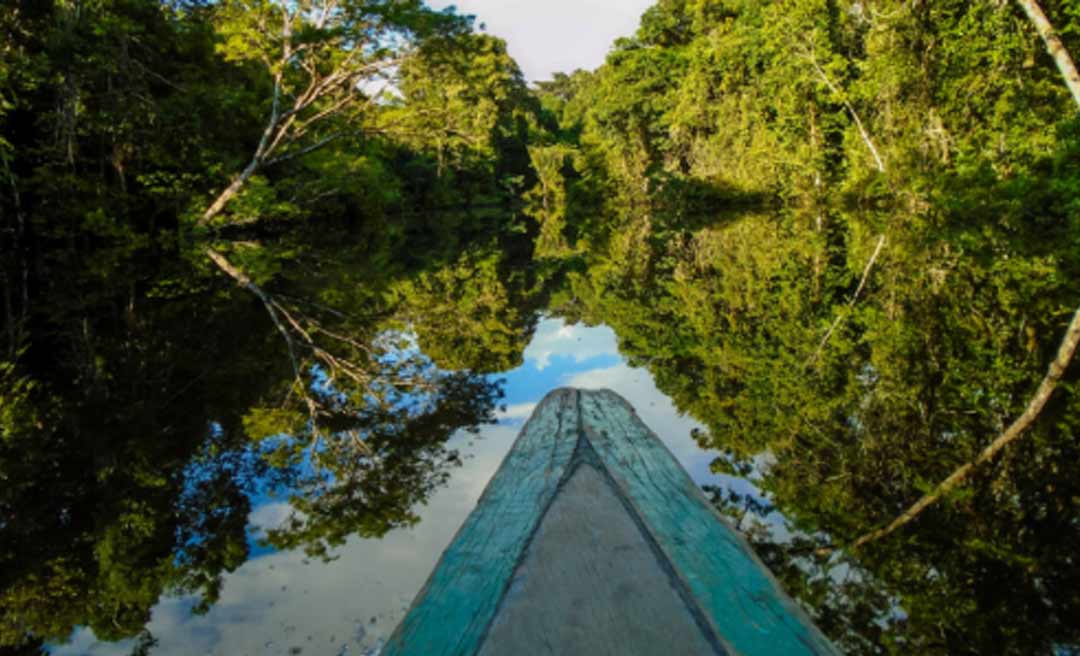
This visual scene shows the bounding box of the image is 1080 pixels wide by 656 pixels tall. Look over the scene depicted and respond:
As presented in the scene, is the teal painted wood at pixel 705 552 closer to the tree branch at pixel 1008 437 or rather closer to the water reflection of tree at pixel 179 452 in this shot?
the tree branch at pixel 1008 437

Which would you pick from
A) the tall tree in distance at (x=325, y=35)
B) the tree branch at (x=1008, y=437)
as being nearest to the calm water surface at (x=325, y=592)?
the tree branch at (x=1008, y=437)

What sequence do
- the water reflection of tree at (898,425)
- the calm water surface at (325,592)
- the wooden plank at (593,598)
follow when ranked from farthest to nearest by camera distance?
the water reflection of tree at (898,425) < the calm water surface at (325,592) < the wooden plank at (593,598)

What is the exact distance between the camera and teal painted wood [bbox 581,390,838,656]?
0.86m

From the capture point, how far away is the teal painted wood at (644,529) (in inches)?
34.5

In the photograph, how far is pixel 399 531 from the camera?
10.5 ft

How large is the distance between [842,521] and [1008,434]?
1.38m

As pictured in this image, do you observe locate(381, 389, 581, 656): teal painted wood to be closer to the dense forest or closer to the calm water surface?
the calm water surface

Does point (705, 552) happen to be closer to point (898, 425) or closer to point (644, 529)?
point (644, 529)

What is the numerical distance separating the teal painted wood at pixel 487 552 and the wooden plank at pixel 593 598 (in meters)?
0.03

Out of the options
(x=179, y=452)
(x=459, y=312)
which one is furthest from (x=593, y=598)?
(x=459, y=312)

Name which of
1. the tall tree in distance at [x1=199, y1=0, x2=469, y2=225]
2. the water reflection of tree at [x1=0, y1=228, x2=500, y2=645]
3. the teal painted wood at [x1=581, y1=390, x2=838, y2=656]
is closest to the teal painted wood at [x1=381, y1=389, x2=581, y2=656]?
the teal painted wood at [x1=581, y1=390, x2=838, y2=656]

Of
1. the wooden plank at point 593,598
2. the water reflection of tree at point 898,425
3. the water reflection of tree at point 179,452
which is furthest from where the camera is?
the water reflection of tree at point 179,452

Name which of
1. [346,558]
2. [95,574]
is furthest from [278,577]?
[95,574]

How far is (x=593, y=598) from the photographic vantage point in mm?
915
